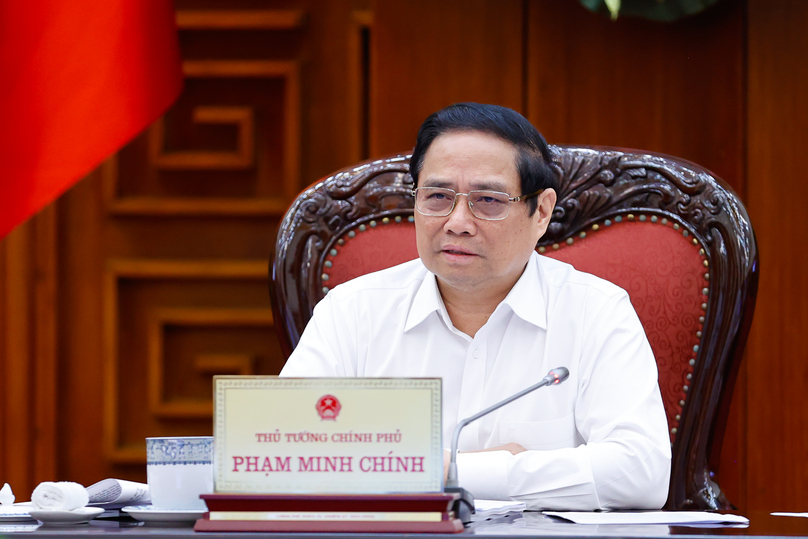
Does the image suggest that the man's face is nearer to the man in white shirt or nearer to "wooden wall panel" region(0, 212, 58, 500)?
the man in white shirt

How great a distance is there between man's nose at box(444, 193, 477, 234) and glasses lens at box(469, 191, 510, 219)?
0.01 metres

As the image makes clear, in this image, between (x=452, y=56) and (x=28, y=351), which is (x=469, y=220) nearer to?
(x=452, y=56)

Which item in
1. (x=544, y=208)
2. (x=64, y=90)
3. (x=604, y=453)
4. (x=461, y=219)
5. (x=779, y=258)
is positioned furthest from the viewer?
(x=779, y=258)

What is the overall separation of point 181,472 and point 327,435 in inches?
8.8

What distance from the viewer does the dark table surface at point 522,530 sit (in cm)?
87

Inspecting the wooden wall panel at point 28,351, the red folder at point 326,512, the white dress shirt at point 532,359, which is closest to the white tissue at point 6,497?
the red folder at point 326,512

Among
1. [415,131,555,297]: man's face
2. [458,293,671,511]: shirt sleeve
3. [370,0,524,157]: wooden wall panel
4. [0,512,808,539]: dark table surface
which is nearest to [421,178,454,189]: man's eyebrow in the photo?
[415,131,555,297]: man's face

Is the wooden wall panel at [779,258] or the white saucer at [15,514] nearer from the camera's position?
the white saucer at [15,514]

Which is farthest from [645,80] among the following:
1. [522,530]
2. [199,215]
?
[522,530]

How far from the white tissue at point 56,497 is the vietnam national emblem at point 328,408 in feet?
1.09

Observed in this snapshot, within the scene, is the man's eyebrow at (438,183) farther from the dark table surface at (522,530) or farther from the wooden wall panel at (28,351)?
the wooden wall panel at (28,351)

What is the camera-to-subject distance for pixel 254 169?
9.47ft

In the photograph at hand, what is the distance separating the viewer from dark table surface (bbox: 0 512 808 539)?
0.87 m

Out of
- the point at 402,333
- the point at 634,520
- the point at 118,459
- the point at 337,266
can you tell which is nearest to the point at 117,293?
the point at 118,459
